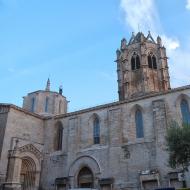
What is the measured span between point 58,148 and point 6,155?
572 centimetres

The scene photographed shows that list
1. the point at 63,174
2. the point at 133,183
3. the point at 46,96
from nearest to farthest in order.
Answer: the point at 133,183 → the point at 63,174 → the point at 46,96

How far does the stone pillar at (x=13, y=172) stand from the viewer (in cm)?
2226

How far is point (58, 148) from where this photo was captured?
2780 cm

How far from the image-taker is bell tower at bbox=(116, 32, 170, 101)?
3738cm

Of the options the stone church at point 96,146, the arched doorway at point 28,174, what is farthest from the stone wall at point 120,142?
the arched doorway at point 28,174

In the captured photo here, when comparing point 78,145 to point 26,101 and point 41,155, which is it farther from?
point 26,101

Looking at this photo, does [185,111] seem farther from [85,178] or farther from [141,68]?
[141,68]

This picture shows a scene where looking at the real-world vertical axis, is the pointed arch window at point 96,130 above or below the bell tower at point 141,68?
below

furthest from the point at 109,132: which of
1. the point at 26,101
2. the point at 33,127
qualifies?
the point at 26,101

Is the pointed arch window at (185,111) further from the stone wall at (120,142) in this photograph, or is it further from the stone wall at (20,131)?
the stone wall at (20,131)

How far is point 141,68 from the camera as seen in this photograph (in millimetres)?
37812

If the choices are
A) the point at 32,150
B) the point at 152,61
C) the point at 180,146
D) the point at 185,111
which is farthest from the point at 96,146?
the point at 152,61

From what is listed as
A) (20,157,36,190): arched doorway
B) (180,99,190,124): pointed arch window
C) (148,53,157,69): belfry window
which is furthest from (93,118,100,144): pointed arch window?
(148,53,157,69): belfry window

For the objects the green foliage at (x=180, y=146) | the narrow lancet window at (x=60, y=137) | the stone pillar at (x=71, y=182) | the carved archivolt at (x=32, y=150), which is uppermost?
the narrow lancet window at (x=60, y=137)
